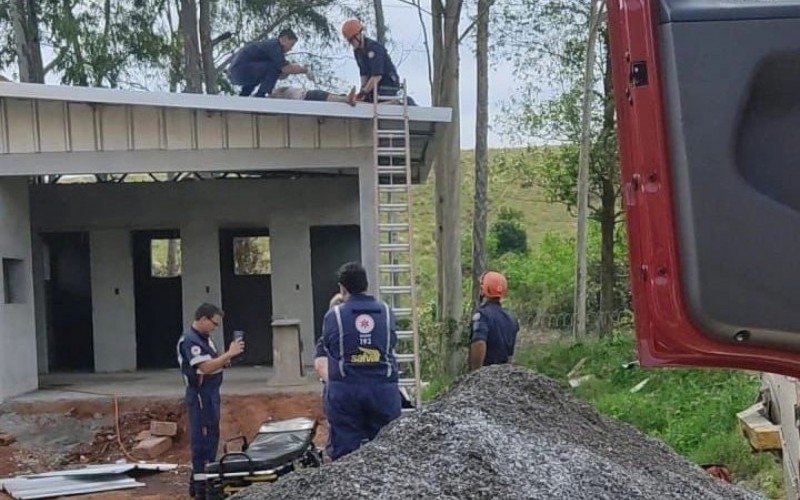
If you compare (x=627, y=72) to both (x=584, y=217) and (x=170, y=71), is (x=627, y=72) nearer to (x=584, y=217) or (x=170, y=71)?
(x=584, y=217)

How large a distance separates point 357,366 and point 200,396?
2530mm

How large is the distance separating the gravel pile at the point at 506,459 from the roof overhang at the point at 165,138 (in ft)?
25.1

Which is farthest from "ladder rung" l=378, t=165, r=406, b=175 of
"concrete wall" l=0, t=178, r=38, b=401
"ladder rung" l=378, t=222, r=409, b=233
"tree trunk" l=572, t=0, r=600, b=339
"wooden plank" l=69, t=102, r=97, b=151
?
"tree trunk" l=572, t=0, r=600, b=339

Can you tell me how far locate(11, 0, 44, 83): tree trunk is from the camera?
87.1 feet

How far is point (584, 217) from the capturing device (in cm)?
2122

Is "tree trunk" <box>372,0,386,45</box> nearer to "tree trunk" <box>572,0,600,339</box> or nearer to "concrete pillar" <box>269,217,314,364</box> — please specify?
"tree trunk" <box>572,0,600,339</box>

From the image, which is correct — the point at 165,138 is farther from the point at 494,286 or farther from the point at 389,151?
the point at 494,286

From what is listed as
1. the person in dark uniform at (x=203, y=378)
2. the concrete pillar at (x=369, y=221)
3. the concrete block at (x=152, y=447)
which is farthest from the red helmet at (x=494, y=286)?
the concrete block at (x=152, y=447)

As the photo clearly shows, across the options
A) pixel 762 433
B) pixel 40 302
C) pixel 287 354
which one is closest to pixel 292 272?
pixel 287 354

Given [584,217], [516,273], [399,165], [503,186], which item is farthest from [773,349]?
[503,186]

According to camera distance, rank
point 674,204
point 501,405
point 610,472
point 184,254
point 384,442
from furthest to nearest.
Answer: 1. point 184,254
2. point 501,405
3. point 384,442
4. point 610,472
5. point 674,204

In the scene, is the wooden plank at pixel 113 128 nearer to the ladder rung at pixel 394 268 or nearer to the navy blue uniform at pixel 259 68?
the navy blue uniform at pixel 259 68

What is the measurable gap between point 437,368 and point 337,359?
10619 millimetres

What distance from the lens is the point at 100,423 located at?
1342cm
